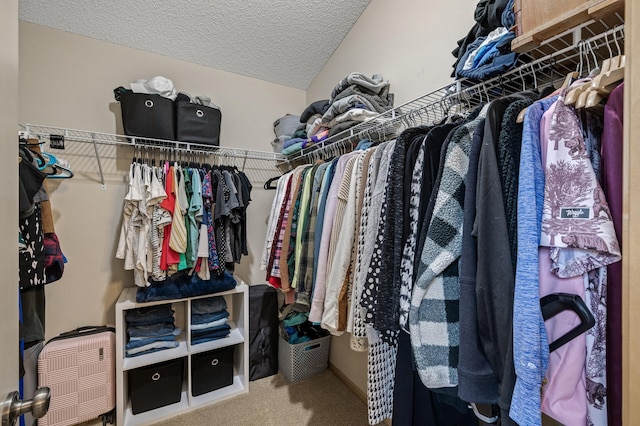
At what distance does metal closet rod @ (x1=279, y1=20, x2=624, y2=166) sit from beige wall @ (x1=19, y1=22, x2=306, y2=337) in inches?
60.4

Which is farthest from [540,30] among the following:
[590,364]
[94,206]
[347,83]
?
[94,206]

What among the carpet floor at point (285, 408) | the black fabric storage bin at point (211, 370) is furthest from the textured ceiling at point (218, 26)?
the carpet floor at point (285, 408)

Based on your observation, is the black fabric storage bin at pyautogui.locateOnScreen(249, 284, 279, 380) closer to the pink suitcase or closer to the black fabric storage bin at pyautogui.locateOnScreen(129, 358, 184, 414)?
the black fabric storage bin at pyautogui.locateOnScreen(129, 358, 184, 414)

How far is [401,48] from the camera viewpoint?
1604mm

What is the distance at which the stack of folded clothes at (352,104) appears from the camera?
1.51 meters

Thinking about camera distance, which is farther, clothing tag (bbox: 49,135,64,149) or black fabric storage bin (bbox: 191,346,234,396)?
black fabric storage bin (bbox: 191,346,234,396)

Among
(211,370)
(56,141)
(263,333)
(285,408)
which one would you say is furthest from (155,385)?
(56,141)

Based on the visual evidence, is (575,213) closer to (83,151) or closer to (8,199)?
(8,199)

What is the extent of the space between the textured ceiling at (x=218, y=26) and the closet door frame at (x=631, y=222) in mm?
1822

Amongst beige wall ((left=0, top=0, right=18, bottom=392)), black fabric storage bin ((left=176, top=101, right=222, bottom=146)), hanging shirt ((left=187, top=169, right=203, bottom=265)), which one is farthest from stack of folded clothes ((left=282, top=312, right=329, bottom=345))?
beige wall ((left=0, top=0, right=18, bottom=392))

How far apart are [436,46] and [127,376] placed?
267cm

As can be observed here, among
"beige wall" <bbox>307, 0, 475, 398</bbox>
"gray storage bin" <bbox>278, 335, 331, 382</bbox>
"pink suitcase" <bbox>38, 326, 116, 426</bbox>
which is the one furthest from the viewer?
"gray storage bin" <bbox>278, 335, 331, 382</bbox>

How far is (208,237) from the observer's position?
5.83 feet

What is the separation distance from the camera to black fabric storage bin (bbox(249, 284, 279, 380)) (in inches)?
82.4
